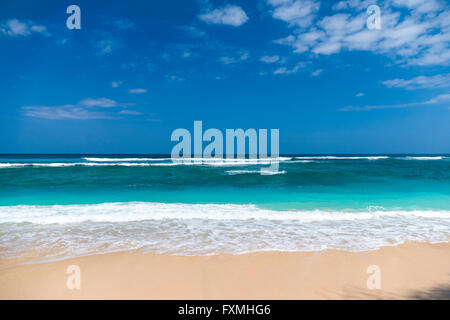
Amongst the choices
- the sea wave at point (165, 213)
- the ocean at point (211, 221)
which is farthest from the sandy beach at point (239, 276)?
the sea wave at point (165, 213)

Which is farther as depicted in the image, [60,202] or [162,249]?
[60,202]

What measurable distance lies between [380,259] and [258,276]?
6.96 feet

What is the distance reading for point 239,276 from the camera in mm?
3467

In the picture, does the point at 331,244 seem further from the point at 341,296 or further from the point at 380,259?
the point at 341,296

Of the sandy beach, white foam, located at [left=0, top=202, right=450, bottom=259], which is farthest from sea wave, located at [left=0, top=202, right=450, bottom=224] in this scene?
the sandy beach

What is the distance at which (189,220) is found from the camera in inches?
254

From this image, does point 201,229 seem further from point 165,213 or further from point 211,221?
point 165,213

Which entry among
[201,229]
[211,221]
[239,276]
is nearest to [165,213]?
[211,221]

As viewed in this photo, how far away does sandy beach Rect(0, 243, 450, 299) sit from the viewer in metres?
3.07

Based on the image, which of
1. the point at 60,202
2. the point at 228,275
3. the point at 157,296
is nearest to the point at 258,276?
the point at 228,275

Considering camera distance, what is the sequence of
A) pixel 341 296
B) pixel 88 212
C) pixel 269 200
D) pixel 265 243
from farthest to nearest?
pixel 269 200 < pixel 88 212 < pixel 265 243 < pixel 341 296

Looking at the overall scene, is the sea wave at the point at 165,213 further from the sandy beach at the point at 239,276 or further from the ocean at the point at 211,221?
the sandy beach at the point at 239,276

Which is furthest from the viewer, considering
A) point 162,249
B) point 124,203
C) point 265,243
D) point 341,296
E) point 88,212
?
point 124,203

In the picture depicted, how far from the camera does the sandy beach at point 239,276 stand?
307 centimetres
